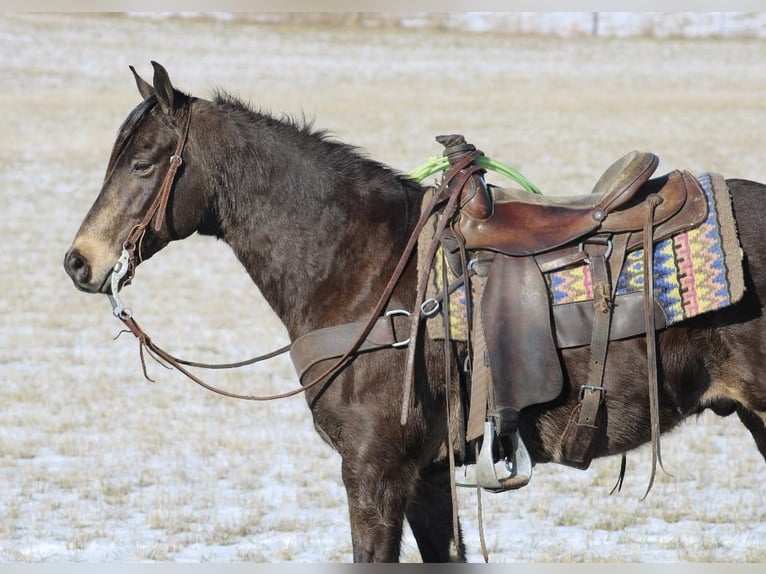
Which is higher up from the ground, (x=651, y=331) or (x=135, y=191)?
(x=135, y=191)

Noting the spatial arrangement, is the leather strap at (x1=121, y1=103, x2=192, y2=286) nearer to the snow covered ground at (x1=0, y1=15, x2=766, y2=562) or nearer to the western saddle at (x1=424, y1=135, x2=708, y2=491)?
the western saddle at (x1=424, y1=135, x2=708, y2=491)

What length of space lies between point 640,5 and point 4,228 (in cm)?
1140

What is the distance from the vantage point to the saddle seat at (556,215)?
353 cm

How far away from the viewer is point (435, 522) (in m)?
3.87

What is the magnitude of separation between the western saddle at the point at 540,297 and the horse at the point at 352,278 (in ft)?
0.28

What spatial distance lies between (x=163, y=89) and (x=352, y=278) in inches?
37.8

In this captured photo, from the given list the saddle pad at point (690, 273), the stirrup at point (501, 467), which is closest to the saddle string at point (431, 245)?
the stirrup at point (501, 467)

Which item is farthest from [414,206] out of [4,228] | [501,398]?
[4,228]

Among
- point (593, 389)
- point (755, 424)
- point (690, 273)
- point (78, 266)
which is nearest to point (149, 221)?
point (78, 266)

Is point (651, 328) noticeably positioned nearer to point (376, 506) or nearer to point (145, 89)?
point (376, 506)

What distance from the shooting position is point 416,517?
388 cm

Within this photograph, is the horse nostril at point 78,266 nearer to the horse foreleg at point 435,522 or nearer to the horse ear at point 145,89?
the horse ear at point 145,89

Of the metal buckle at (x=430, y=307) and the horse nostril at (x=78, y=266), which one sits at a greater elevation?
the horse nostril at (x=78, y=266)

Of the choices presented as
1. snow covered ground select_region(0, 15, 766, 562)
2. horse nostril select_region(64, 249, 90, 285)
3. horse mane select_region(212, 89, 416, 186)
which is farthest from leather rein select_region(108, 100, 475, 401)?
snow covered ground select_region(0, 15, 766, 562)
